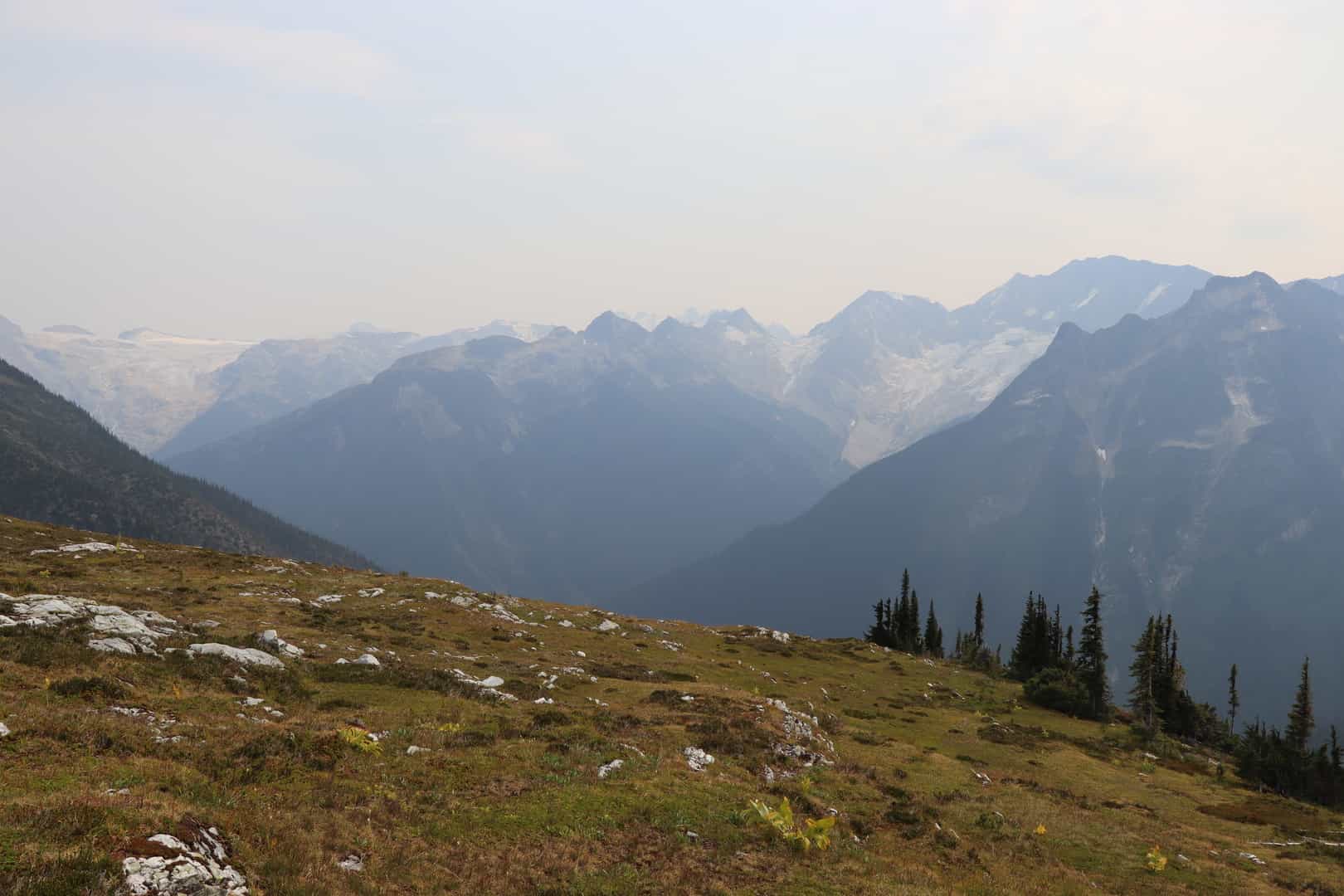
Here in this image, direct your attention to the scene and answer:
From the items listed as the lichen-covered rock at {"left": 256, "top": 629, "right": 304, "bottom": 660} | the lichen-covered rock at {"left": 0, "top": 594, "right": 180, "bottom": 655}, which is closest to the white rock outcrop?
the lichen-covered rock at {"left": 256, "top": 629, "right": 304, "bottom": 660}

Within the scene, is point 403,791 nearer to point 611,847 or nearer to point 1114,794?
point 611,847

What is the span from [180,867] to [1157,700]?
393ft

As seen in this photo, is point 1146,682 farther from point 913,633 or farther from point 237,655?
point 237,655

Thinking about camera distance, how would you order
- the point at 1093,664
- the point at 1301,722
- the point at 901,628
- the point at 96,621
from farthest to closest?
the point at 901,628, the point at 1301,722, the point at 1093,664, the point at 96,621

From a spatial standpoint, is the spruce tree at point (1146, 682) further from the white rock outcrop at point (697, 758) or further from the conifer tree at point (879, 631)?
the white rock outcrop at point (697, 758)

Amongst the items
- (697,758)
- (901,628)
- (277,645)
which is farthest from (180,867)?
(901,628)

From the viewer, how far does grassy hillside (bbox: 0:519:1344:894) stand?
55.3 feet

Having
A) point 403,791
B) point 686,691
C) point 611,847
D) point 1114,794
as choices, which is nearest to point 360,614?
point 686,691

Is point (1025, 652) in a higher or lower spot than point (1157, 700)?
higher

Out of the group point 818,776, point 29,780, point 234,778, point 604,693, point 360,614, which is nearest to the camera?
point 29,780

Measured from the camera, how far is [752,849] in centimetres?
2170

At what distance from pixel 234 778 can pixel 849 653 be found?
82.8 m

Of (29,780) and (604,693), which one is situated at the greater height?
(29,780)

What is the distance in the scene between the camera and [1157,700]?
97688 mm
